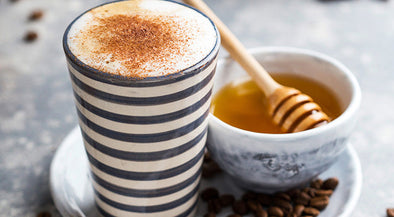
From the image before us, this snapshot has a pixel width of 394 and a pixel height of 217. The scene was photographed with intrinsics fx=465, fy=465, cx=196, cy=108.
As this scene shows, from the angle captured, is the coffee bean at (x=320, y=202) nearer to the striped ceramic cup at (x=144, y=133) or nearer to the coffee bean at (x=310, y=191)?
the coffee bean at (x=310, y=191)

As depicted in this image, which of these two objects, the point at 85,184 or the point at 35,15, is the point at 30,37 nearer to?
the point at 35,15

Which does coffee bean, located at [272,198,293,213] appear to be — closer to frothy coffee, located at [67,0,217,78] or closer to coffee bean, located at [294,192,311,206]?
coffee bean, located at [294,192,311,206]

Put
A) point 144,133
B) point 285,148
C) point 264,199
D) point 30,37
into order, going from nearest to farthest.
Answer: point 144,133 < point 285,148 < point 264,199 < point 30,37

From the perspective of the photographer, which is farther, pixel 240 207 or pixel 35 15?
pixel 35 15

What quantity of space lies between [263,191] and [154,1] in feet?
1.30

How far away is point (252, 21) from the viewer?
1.47 metres

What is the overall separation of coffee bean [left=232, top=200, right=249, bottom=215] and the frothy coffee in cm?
32

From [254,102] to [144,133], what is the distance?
0.34 m

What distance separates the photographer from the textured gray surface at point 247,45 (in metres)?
0.95

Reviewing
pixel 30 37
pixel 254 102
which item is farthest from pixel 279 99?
pixel 30 37

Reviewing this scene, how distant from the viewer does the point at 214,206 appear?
84cm

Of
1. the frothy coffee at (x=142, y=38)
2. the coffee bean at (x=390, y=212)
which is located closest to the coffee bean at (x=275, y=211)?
the coffee bean at (x=390, y=212)

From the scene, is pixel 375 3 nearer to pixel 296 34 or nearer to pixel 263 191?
pixel 296 34

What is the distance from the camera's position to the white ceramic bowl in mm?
744
